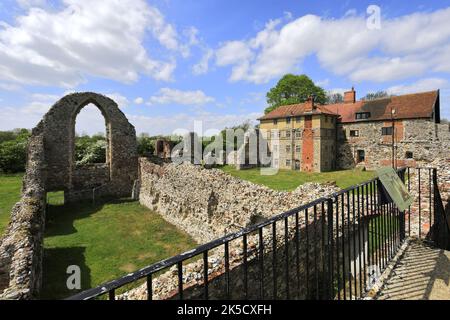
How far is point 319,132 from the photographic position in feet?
110

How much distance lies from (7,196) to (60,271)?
16672mm

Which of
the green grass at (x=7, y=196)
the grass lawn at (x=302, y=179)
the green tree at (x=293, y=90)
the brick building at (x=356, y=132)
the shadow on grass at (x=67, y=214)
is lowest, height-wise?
the shadow on grass at (x=67, y=214)

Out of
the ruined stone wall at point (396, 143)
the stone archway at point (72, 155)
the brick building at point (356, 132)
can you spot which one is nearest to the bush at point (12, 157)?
the stone archway at point (72, 155)

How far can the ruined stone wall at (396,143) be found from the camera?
28.8 metres

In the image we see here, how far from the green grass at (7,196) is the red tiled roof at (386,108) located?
30.3m

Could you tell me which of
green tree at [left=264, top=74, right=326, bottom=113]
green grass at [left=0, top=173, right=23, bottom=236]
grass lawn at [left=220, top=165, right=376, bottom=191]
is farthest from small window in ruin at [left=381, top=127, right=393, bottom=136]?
green grass at [left=0, top=173, right=23, bottom=236]

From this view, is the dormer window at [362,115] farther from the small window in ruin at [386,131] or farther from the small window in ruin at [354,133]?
the small window in ruin at [386,131]

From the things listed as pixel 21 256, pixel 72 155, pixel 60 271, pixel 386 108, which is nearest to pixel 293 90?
pixel 386 108

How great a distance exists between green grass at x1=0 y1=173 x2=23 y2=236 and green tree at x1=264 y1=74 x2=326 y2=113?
38.7m

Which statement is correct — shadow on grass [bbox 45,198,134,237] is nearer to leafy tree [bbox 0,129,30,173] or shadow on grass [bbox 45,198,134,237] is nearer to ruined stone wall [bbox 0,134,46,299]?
ruined stone wall [bbox 0,134,46,299]

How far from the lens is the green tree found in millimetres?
48625
